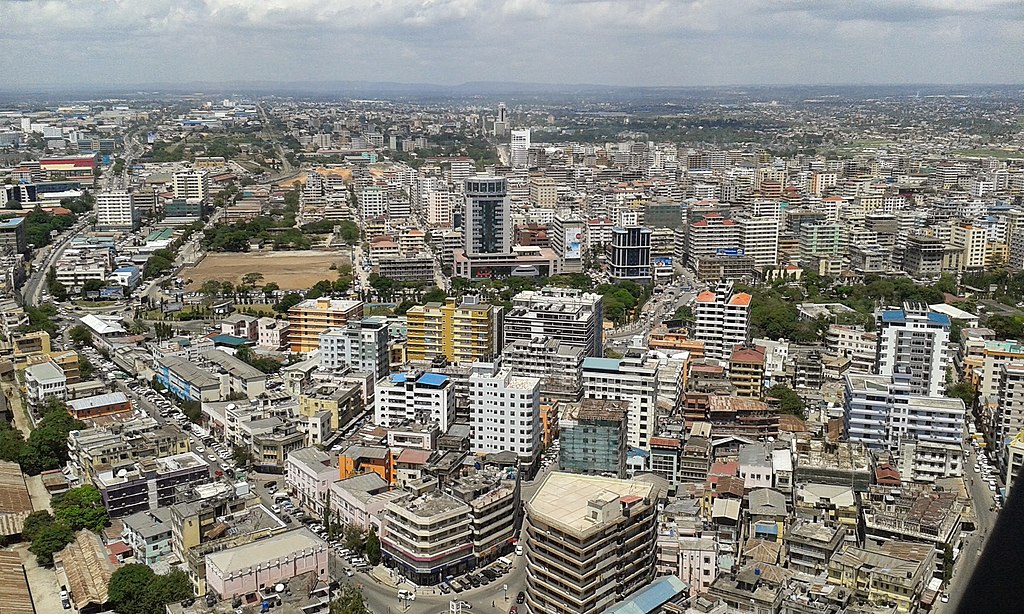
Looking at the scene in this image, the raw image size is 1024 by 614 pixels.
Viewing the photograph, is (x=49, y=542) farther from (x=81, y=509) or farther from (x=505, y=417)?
(x=505, y=417)

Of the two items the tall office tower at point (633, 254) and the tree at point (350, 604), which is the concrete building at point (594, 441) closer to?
the tree at point (350, 604)

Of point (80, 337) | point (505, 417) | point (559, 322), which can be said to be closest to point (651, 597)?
point (505, 417)

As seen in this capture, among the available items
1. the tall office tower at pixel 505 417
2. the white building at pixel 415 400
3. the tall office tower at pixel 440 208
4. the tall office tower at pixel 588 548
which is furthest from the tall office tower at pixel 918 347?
the tall office tower at pixel 440 208

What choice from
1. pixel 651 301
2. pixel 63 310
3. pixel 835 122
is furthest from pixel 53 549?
pixel 835 122

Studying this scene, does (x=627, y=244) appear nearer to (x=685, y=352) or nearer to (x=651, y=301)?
(x=651, y=301)

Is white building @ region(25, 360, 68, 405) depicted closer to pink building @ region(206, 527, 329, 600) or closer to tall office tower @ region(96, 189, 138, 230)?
pink building @ region(206, 527, 329, 600)

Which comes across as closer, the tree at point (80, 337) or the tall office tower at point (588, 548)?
the tall office tower at point (588, 548)
